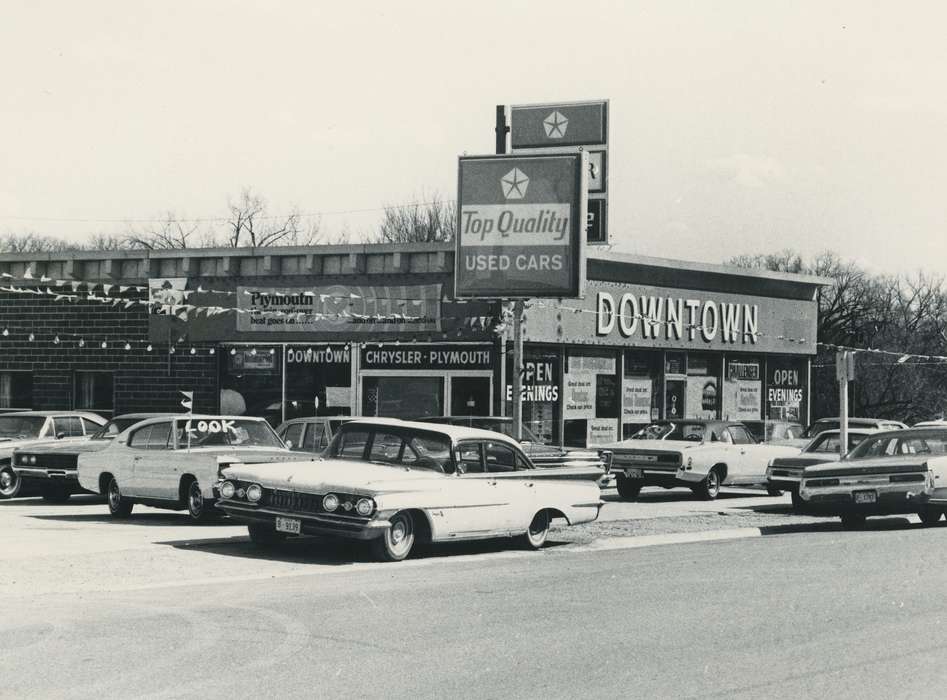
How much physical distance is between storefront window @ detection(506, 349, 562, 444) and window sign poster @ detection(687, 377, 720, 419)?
5.67m

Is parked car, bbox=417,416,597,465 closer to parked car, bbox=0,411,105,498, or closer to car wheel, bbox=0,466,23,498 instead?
parked car, bbox=0,411,105,498

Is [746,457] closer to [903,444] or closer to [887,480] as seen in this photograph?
[903,444]

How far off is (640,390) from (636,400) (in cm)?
33

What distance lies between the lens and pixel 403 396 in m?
29.8

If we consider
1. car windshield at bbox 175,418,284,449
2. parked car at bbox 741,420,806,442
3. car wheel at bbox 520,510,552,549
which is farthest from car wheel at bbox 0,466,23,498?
parked car at bbox 741,420,806,442

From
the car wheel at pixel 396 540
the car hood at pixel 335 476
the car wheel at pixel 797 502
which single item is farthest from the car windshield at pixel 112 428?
the car wheel at pixel 797 502

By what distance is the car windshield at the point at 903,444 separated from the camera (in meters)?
18.1

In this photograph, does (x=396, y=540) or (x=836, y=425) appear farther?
(x=836, y=425)

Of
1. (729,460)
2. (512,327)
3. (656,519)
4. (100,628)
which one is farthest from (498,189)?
(100,628)

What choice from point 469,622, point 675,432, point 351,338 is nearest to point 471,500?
point 469,622

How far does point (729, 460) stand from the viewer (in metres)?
23.1

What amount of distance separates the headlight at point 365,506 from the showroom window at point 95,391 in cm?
2205

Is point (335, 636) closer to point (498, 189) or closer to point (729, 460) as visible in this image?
point (729, 460)

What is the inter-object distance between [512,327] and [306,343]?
17.7 ft
